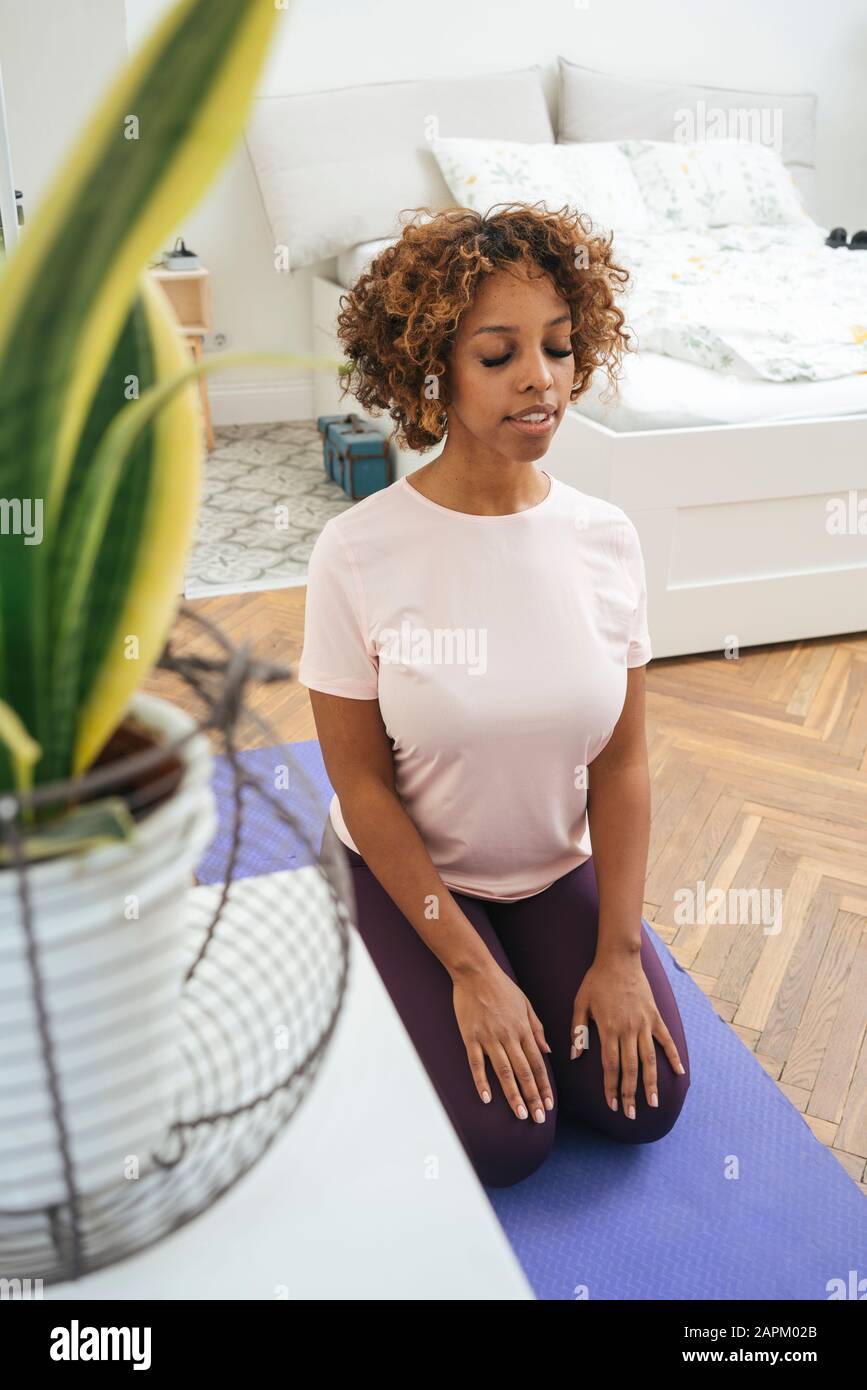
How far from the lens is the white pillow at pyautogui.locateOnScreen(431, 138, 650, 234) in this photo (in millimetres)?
3816

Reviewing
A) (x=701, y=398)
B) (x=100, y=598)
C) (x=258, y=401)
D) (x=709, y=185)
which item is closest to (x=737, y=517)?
(x=701, y=398)

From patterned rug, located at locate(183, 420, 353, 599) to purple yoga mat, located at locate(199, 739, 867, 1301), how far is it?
1920mm

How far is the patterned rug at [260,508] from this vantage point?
3125 mm

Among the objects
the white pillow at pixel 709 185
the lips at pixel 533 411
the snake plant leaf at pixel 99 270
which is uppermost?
the white pillow at pixel 709 185

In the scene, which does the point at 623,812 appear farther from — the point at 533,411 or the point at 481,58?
the point at 481,58

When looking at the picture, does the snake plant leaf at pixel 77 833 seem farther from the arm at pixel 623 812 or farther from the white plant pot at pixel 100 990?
the arm at pixel 623 812

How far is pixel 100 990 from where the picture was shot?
1.28ft

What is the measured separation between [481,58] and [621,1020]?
4227 mm

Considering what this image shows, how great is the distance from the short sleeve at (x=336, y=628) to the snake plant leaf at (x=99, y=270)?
88 centimetres

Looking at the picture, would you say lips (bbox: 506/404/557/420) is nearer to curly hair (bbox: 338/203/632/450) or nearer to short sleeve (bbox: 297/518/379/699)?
curly hair (bbox: 338/203/632/450)

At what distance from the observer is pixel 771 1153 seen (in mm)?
1378

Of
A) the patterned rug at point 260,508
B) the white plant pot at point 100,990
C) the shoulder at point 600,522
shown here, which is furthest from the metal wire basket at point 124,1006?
the patterned rug at point 260,508

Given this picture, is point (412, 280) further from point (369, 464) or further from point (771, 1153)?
point (369, 464)
